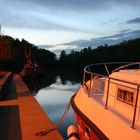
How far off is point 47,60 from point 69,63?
12008mm

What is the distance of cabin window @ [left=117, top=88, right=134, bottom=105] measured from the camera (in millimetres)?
5980

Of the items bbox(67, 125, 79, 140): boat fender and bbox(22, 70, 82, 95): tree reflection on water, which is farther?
bbox(22, 70, 82, 95): tree reflection on water

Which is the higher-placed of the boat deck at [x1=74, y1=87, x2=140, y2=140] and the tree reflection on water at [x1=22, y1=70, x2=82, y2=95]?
the boat deck at [x1=74, y1=87, x2=140, y2=140]

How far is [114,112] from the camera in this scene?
19.8 ft

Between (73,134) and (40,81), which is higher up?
(73,134)

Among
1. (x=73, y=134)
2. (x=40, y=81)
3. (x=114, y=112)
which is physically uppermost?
(x=114, y=112)

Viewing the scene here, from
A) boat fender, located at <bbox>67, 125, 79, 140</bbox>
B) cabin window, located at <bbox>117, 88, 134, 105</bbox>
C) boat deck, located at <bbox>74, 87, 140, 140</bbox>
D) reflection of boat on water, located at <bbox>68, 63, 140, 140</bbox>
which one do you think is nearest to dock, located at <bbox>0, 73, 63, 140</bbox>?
boat fender, located at <bbox>67, 125, 79, 140</bbox>

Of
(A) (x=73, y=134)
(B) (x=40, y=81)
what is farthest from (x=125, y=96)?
(B) (x=40, y=81)

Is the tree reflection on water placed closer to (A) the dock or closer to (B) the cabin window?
(A) the dock

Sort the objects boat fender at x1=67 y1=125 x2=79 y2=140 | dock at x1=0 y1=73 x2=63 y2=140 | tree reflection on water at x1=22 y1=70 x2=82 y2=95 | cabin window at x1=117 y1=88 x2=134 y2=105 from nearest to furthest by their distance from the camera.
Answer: cabin window at x1=117 y1=88 x2=134 y2=105 < boat fender at x1=67 y1=125 x2=79 y2=140 < dock at x1=0 y1=73 x2=63 y2=140 < tree reflection on water at x1=22 y1=70 x2=82 y2=95

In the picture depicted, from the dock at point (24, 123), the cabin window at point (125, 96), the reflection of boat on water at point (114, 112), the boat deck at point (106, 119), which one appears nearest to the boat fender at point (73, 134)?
the reflection of boat on water at point (114, 112)

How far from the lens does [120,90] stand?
21.2 feet

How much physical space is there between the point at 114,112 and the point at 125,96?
0.45 m

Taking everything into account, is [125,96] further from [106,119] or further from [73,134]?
[73,134]
